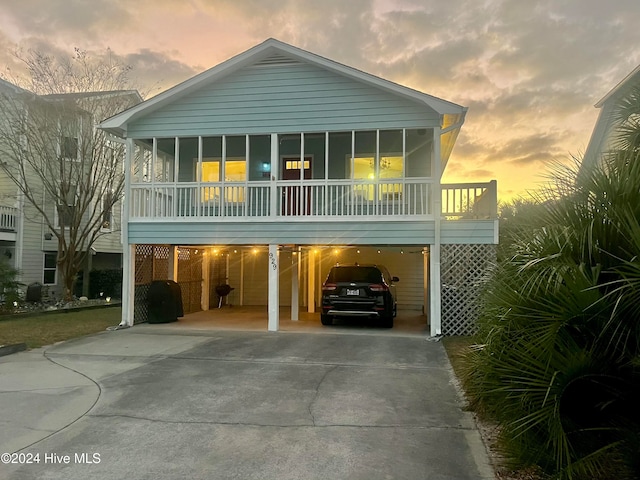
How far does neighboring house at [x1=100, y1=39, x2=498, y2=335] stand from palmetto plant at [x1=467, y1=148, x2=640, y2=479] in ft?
21.1

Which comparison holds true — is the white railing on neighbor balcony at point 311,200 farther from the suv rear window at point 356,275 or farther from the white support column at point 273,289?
the suv rear window at point 356,275

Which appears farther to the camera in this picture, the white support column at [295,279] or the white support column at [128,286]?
the white support column at [295,279]

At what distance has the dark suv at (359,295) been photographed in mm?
11383

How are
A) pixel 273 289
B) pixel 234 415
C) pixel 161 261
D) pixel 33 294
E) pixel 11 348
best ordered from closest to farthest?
pixel 234 415 < pixel 11 348 < pixel 273 289 < pixel 161 261 < pixel 33 294

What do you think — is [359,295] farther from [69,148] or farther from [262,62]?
[69,148]

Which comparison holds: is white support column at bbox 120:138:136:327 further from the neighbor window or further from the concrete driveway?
the neighbor window

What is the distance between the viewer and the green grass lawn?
994 cm

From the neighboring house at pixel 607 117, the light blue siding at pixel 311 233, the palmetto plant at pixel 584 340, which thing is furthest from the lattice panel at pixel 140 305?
the neighboring house at pixel 607 117

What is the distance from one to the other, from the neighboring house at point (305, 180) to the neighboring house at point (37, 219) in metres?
5.08

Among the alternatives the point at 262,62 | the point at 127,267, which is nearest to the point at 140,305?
the point at 127,267

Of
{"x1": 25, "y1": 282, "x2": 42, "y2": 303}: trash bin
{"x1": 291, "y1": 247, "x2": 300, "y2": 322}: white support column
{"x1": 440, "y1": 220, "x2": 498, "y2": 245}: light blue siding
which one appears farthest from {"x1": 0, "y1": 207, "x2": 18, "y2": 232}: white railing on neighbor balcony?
{"x1": 440, "y1": 220, "x2": 498, "y2": 245}: light blue siding

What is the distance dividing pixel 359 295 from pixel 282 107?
5.19 metres

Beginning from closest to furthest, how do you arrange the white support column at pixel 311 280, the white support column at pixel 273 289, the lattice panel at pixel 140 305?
1. the white support column at pixel 273 289
2. the lattice panel at pixel 140 305
3. the white support column at pixel 311 280

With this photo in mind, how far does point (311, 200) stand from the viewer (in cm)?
1134
